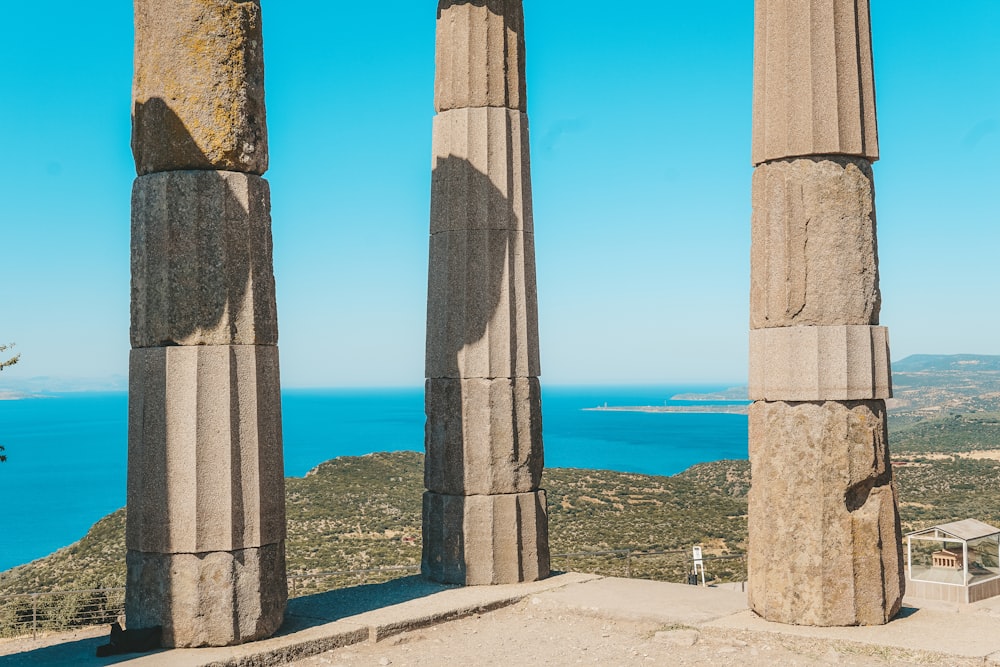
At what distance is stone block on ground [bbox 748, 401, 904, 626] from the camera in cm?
1058

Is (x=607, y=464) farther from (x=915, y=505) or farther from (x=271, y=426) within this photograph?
(x=271, y=426)

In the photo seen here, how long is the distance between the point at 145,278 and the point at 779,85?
21.6ft

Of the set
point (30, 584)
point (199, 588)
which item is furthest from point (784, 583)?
point (30, 584)

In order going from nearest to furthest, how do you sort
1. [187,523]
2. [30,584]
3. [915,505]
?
[187,523] → [30,584] → [915,505]

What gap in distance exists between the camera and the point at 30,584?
23.6 metres

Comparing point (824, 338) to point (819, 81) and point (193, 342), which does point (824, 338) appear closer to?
point (819, 81)

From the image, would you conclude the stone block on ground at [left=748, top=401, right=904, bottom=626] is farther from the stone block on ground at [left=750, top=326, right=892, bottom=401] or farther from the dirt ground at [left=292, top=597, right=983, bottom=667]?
the dirt ground at [left=292, top=597, right=983, bottom=667]

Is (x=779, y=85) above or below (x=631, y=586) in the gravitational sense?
above

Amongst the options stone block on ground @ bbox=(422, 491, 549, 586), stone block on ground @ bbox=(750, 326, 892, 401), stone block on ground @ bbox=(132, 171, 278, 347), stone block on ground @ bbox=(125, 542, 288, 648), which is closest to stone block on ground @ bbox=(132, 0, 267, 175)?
stone block on ground @ bbox=(132, 171, 278, 347)

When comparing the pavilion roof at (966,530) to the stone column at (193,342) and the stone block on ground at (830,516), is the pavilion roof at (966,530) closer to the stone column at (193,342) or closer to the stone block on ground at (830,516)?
the stone block on ground at (830,516)

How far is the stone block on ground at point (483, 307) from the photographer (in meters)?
13.0

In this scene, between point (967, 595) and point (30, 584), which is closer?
point (967, 595)

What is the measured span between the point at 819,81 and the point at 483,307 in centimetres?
476

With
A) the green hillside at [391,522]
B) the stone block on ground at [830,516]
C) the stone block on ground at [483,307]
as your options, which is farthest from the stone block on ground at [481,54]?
the green hillside at [391,522]
